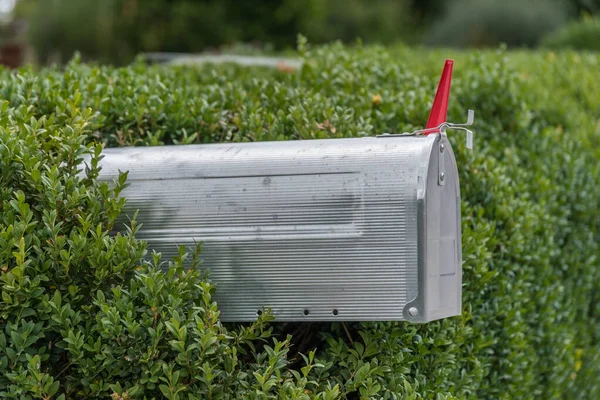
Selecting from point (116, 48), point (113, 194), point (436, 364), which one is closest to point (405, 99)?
point (436, 364)

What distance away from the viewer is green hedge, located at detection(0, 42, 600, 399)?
2.79 meters

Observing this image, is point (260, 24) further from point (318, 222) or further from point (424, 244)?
point (424, 244)

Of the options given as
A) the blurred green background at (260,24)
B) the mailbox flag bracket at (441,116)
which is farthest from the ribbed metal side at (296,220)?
the blurred green background at (260,24)

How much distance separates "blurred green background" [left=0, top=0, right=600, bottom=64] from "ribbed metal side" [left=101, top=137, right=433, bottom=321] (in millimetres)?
11556

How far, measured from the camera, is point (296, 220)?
2.92m

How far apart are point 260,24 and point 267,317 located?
14.6m

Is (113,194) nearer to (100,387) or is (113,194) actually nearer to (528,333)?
(100,387)

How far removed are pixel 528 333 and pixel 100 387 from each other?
2.41 metres

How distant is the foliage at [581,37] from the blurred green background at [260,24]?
358 cm

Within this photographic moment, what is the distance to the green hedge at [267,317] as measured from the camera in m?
2.79

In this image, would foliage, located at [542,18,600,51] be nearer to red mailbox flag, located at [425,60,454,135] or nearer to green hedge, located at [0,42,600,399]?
green hedge, located at [0,42,600,399]

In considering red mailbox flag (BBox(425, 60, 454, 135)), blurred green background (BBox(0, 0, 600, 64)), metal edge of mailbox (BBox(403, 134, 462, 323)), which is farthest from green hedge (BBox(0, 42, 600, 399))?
blurred green background (BBox(0, 0, 600, 64))

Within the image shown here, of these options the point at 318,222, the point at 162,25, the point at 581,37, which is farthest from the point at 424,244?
the point at 162,25

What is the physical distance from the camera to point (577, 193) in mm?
5164
